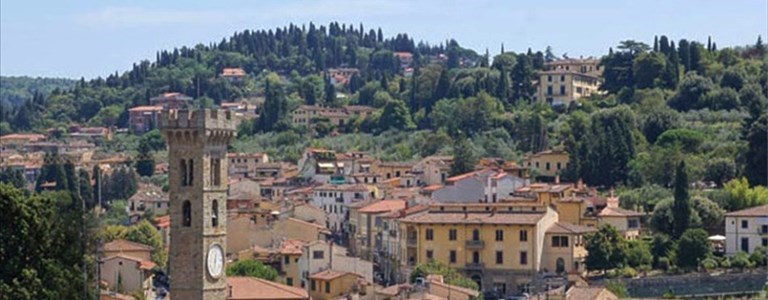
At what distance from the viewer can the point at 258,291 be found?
113 feet

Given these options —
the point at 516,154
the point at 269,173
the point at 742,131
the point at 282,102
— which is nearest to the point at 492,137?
the point at 516,154

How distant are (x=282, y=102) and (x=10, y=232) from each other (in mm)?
64866

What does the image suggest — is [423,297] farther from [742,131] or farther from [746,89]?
[746,89]

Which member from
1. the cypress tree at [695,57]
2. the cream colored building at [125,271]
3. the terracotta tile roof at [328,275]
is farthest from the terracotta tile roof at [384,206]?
the cypress tree at [695,57]

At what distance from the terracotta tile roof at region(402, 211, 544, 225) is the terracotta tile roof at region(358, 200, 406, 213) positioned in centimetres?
450

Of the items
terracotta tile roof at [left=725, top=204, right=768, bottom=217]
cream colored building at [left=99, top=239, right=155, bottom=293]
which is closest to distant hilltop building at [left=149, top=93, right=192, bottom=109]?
terracotta tile roof at [left=725, top=204, right=768, bottom=217]

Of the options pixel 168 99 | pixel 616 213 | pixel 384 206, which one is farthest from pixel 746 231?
pixel 168 99

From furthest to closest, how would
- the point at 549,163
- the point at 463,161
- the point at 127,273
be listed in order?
the point at 549,163 < the point at 463,161 < the point at 127,273

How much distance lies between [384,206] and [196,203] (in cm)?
2701

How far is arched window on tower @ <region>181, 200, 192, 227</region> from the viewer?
25.7 metres

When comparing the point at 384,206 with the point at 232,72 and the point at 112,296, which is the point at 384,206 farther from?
the point at 232,72

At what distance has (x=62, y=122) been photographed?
115750 millimetres

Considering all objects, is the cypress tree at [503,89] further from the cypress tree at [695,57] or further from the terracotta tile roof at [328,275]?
the terracotta tile roof at [328,275]

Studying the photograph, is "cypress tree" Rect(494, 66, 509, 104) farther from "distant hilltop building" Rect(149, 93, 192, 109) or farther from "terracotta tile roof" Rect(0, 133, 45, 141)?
"terracotta tile roof" Rect(0, 133, 45, 141)
